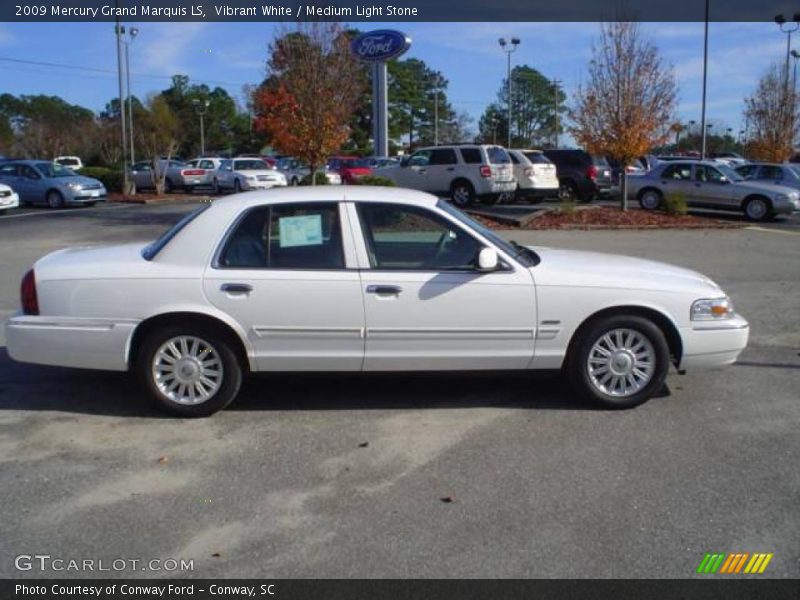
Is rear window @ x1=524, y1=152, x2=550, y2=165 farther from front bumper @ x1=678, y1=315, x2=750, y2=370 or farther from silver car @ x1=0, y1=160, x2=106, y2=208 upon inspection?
front bumper @ x1=678, y1=315, x2=750, y2=370

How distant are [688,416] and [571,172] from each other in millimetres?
21378

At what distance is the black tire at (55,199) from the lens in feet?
85.4

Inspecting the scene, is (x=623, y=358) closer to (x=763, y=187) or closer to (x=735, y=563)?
(x=735, y=563)

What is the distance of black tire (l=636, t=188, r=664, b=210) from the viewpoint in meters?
22.6

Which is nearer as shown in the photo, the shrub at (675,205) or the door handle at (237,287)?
the door handle at (237,287)

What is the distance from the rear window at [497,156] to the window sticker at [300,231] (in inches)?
660

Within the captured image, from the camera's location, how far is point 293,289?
5266 mm

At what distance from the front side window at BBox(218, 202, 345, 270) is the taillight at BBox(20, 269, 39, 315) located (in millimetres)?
1274

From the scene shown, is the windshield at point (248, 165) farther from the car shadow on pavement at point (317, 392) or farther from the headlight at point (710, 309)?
the headlight at point (710, 309)

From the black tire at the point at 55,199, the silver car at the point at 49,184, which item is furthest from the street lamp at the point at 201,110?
the black tire at the point at 55,199

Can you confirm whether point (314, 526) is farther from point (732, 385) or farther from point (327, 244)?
point (732, 385)

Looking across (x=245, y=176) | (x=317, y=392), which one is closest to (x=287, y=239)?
(x=317, y=392)

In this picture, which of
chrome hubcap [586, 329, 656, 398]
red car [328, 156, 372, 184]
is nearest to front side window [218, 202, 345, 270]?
chrome hubcap [586, 329, 656, 398]

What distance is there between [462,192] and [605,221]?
4644 millimetres
